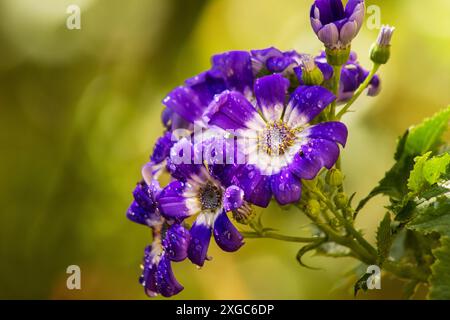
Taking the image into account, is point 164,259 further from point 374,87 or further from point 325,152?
point 374,87

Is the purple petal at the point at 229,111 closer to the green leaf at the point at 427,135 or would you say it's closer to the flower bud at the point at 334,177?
the flower bud at the point at 334,177

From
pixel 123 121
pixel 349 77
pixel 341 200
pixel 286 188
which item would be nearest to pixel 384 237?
pixel 341 200

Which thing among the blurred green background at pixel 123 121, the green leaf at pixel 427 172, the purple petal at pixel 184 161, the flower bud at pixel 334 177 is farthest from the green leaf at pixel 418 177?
the blurred green background at pixel 123 121

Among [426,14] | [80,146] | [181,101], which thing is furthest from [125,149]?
[181,101]

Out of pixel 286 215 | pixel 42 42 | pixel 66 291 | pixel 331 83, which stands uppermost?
pixel 42 42

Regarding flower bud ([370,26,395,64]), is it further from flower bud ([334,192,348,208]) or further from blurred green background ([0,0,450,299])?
blurred green background ([0,0,450,299])

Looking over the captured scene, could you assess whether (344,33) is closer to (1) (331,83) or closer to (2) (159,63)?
(1) (331,83)
